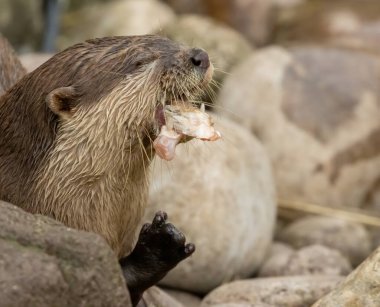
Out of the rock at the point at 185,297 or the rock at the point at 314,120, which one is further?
the rock at the point at 314,120

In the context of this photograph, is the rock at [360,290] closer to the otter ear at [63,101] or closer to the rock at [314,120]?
the otter ear at [63,101]

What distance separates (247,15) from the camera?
26.7 feet

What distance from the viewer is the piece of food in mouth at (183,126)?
3.30 meters

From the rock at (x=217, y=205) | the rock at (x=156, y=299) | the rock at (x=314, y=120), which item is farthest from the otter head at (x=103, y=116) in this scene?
the rock at (x=314, y=120)

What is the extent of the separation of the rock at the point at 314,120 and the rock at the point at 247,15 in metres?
1.67

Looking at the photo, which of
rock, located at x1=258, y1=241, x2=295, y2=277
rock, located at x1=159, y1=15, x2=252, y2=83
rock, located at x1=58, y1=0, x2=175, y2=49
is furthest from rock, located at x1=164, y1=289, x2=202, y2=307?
rock, located at x1=58, y1=0, x2=175, y2=49

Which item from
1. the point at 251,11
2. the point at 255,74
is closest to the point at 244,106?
the point at 255,74

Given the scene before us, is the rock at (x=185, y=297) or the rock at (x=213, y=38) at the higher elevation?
the rock at (x=213, y=38)

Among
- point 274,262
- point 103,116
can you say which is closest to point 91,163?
Result: point 103,116

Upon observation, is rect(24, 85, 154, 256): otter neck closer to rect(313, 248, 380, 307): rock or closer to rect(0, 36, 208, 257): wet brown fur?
rect(0, 36, 208, 257): wet brown fur

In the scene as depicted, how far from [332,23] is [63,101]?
15.0 ft

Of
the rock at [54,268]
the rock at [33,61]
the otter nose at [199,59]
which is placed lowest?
the rock at [33,61]

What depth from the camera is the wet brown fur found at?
Answer: 333 cm

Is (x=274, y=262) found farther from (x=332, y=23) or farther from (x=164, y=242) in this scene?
(x=332, y=23)
